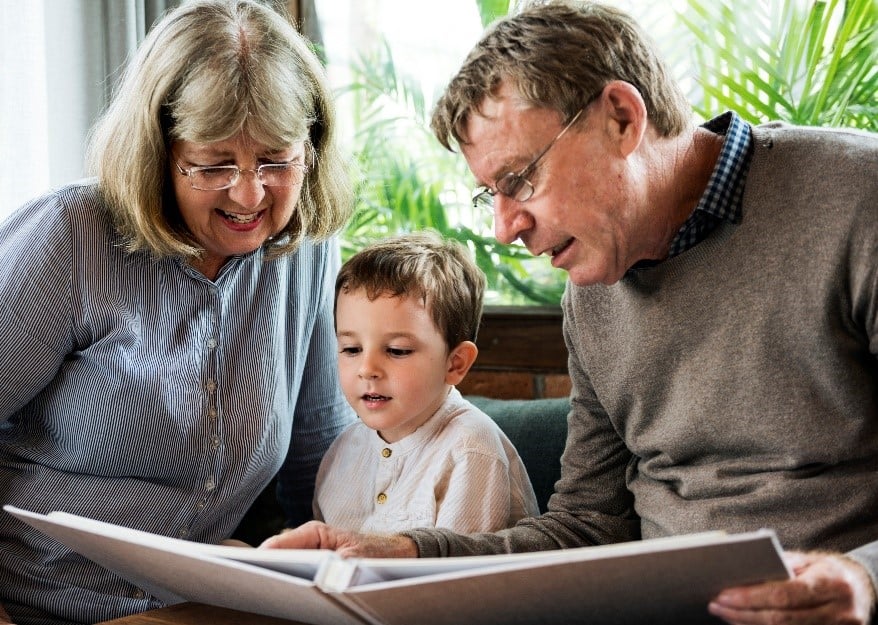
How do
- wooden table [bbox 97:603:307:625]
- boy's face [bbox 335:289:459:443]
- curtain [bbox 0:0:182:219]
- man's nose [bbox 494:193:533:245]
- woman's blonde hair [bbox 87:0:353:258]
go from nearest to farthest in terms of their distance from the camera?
wooden table [bbox 97:603:307:625] → man's nose [bbox 494:193:533:245] → woman's blonde hair [bbox 87:0:353:258] → boy's face [bbox 335:289:459:443] → curtain [bbox 0:0:182:219]

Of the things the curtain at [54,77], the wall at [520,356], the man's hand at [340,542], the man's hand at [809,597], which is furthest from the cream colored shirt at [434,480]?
the curtain at [54,77]

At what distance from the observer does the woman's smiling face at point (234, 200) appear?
1.68m

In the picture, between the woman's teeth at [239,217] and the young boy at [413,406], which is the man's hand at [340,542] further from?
the woman's teeth at [239,217]

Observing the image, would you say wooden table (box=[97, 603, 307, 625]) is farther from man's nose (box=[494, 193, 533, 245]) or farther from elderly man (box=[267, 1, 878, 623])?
man's nose (box=[494, 193, 533, 245])

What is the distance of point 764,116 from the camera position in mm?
2420

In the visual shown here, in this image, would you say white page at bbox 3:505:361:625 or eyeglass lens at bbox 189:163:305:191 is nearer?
white page at bbox 3:505:361:625

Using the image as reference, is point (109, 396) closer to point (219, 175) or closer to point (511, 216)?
point (219, 175)

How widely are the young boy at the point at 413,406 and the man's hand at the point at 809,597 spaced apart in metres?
0.68

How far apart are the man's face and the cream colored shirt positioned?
42cm

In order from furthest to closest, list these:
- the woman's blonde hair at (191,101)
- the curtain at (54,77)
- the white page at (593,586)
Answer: the curtain at (54,77), the woman's blonde hair at (191,101), the white page at (593,586)

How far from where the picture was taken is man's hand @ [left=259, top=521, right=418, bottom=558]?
4.42ft

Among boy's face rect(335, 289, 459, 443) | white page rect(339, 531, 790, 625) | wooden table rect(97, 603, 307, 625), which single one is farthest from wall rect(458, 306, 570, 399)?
white page rect(339, 531, 790, 625)

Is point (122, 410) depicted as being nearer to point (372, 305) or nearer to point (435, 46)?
point (372, 305)

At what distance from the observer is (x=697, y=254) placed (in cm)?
144
